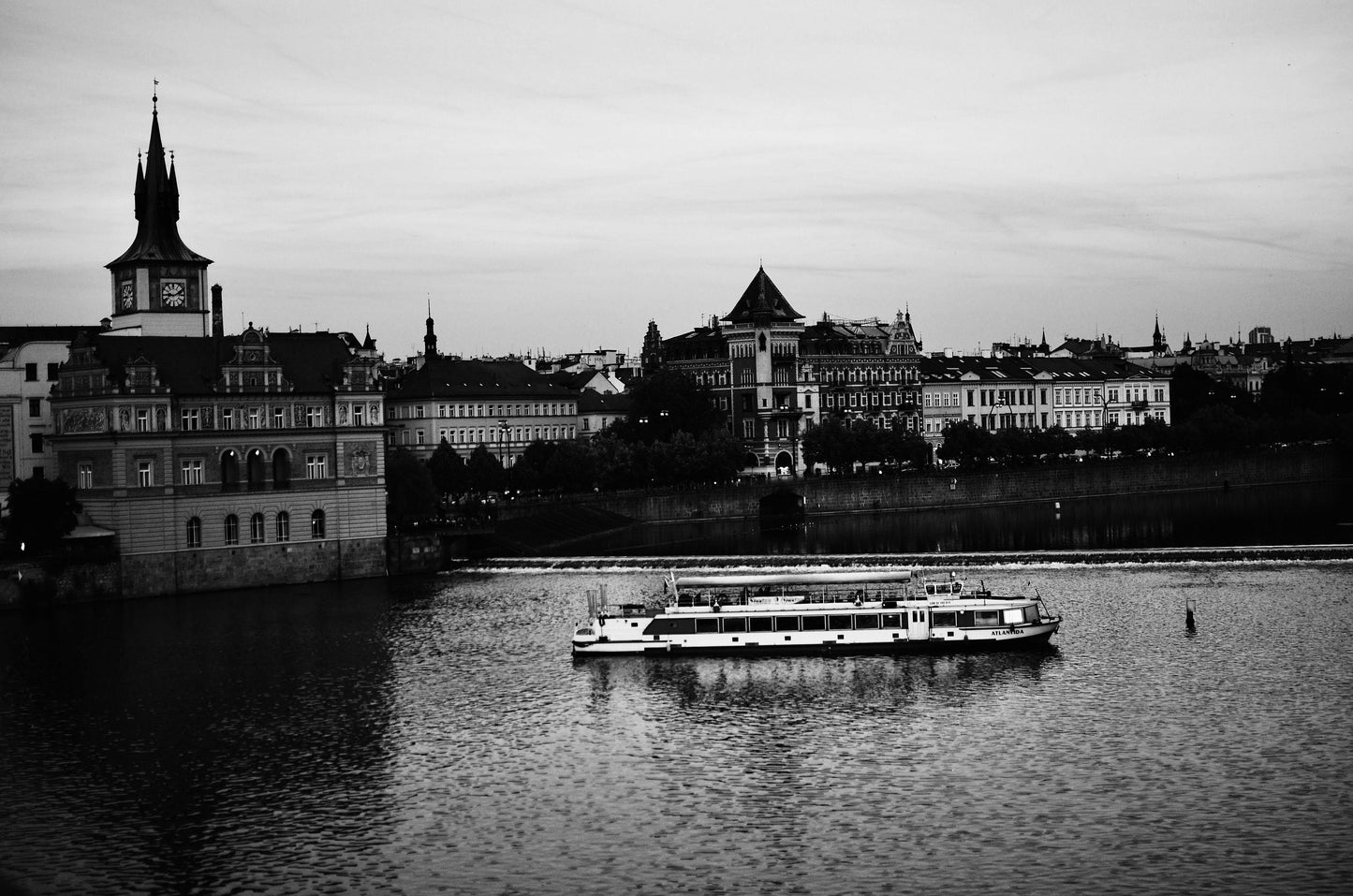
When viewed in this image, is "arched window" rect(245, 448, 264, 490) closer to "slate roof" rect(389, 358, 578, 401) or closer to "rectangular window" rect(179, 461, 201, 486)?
"rectangular window" rect(179, 461, 201, 486)

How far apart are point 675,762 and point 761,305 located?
11373cm

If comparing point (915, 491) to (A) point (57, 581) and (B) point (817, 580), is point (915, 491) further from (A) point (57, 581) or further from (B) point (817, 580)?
(A) point (57, 581)

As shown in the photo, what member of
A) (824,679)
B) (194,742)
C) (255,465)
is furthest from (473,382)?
(194,742)

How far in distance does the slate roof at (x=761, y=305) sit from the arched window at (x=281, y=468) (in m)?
76.4

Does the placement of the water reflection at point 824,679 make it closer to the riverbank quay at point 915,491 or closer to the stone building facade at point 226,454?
the stone building facade at point 226,454

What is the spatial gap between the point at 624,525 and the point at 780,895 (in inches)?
3236

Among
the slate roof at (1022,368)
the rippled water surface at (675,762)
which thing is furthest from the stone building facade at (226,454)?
the slate roof at (1022,368)

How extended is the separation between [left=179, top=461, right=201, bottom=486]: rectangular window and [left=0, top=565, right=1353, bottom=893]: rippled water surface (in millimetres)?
13285

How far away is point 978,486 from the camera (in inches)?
5448

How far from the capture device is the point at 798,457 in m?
155

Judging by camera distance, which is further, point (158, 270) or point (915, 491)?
point (915, 491)

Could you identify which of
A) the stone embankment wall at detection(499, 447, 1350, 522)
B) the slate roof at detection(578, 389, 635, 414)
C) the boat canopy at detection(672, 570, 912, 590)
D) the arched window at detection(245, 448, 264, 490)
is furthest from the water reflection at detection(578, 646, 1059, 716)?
the slate roof at detection(578, 389, 635, 414)

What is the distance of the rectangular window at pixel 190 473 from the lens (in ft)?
269

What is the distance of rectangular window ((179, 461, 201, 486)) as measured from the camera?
81.9 m
